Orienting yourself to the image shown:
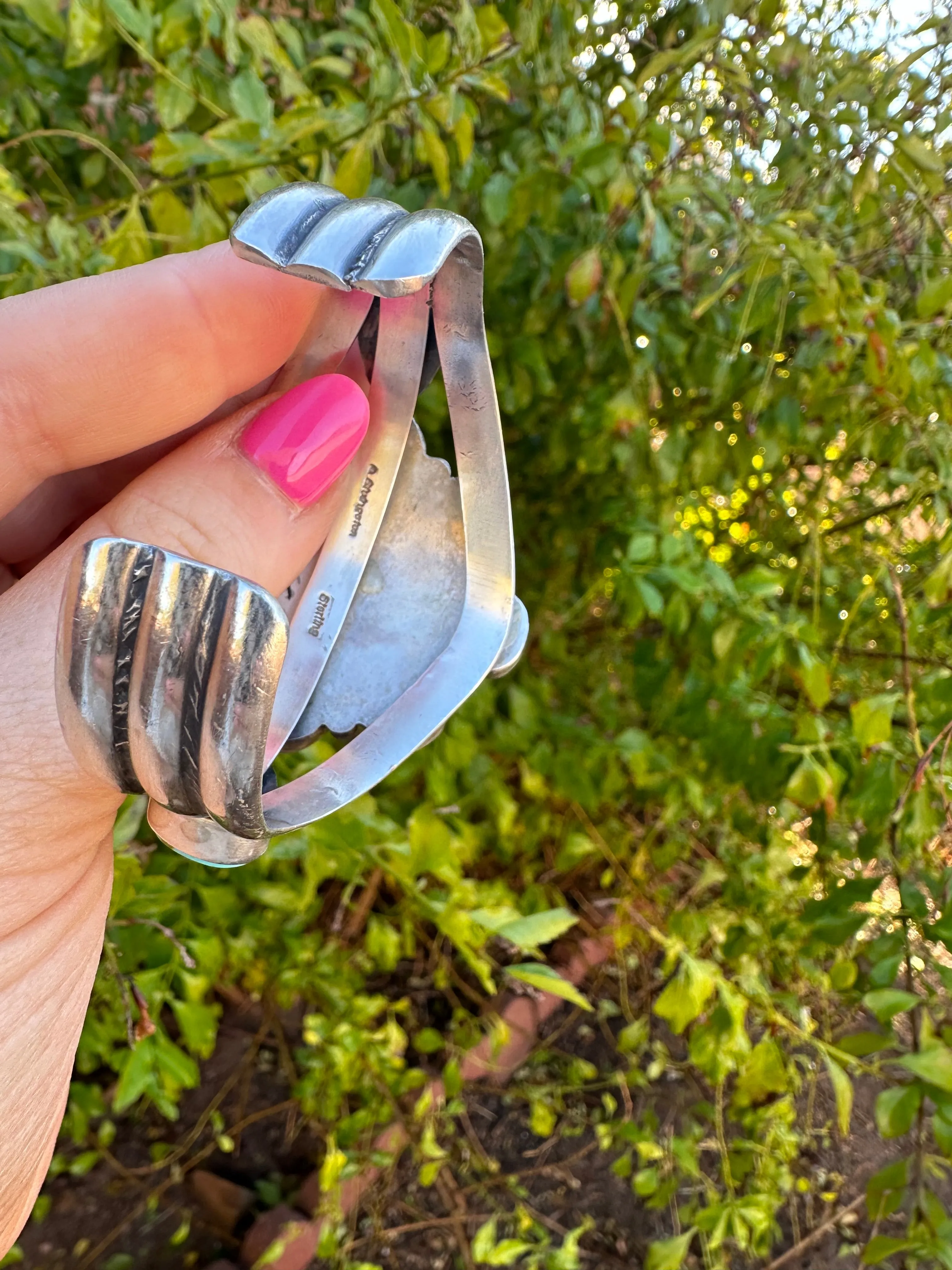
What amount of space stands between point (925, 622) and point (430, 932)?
3.24 ft

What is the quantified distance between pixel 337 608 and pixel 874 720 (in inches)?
19.9

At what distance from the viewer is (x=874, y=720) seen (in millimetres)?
756

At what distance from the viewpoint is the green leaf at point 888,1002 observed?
72 cm

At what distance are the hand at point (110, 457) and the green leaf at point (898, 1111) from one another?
667mm

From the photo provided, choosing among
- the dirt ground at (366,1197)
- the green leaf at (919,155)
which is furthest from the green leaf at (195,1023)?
the green leaf at (919,155)

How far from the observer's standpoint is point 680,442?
1.00m

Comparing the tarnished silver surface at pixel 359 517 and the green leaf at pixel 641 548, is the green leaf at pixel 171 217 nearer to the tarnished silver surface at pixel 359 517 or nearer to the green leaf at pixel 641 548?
the tarnished silver surface at pixel 359 517

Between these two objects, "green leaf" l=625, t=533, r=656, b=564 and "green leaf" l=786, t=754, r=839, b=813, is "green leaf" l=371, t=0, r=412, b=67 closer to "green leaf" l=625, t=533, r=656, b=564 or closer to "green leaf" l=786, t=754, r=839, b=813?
"green leaf" l=625, t=533, r=656, b=564

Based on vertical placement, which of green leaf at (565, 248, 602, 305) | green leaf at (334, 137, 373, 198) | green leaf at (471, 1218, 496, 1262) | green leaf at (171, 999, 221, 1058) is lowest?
green leaf at (471, 1218, 496, 1262)

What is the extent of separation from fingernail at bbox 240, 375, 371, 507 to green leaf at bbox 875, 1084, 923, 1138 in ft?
2.31

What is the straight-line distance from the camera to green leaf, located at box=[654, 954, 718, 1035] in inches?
32.3

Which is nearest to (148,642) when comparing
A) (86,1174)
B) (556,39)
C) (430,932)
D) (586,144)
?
(586,144)

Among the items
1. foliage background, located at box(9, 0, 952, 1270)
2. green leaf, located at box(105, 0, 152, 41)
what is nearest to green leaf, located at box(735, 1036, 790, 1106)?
foliage background, located at box(9, 0, 952, 1270)

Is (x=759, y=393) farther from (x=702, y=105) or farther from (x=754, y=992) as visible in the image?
(x=754, y=992)
